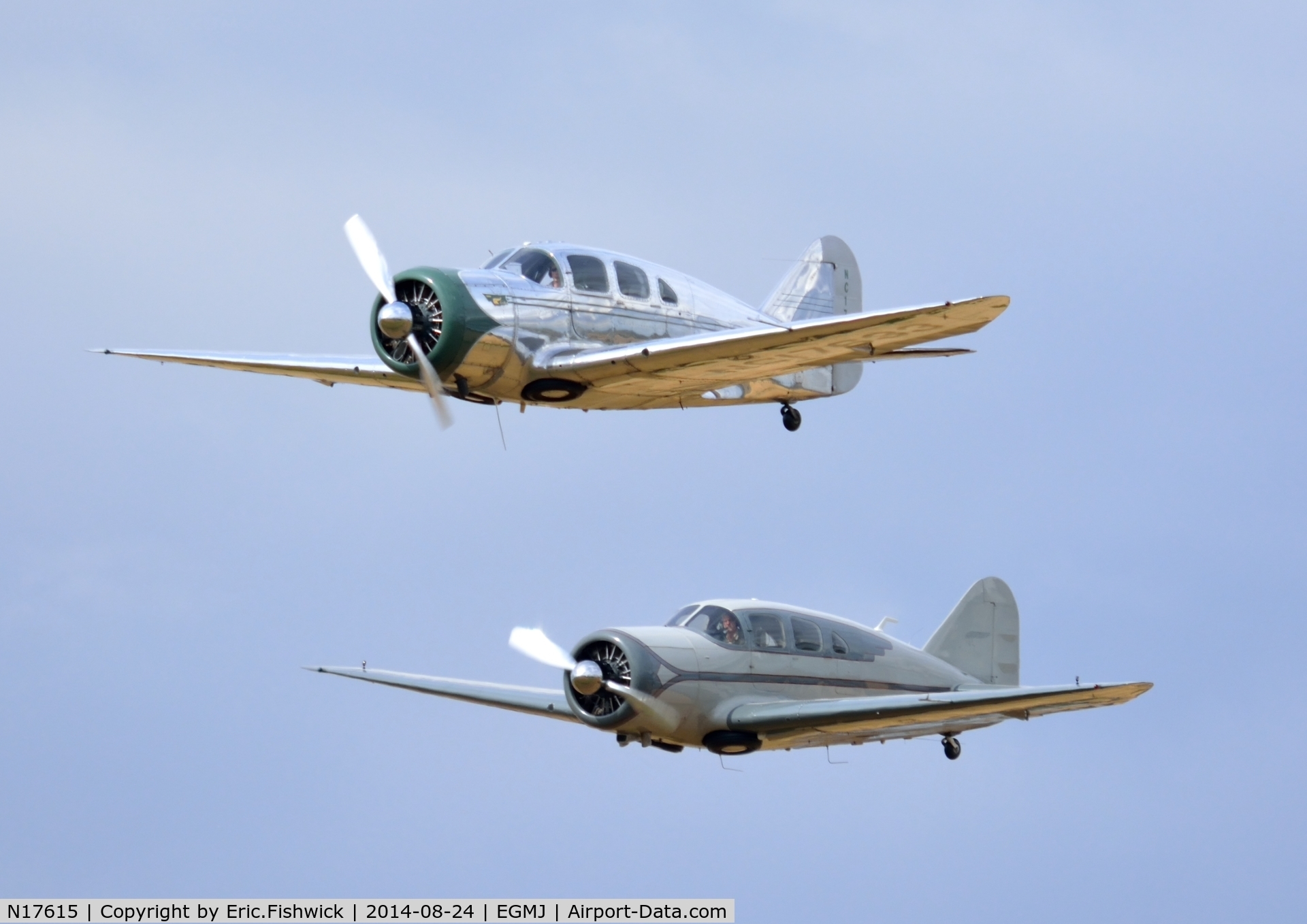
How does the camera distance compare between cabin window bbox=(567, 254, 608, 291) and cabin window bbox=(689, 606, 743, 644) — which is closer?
cabin window bbox=(567, 254, 608, 291)

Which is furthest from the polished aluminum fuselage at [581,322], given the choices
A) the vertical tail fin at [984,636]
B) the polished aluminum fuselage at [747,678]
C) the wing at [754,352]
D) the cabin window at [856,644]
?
the vertical tail fin at [984,636]

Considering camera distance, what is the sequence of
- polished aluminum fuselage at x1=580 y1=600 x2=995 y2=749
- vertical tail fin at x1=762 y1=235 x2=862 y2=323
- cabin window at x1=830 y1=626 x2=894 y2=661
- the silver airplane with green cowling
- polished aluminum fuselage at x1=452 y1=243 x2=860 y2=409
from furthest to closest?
vertical tail fin at x1=762 y1=235 x2=862 y2=323
cabin window at x1=830 y1=626 x2=894 y2=661
polished aluminum fuselage at x1=580 y1=600 x2=995 y2=749
polished aluminum fuselage at x1=452 y1=243 x2=860 y2=409
the silver airplane with green cowling

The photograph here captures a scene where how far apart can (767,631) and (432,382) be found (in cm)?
747

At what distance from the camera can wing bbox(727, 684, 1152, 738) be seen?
28062mm

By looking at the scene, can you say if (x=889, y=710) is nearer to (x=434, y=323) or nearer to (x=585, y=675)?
(x=585, y=675)

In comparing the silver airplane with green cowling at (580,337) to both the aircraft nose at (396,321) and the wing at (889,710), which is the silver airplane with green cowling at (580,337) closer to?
the aircraft nose at (396,321)

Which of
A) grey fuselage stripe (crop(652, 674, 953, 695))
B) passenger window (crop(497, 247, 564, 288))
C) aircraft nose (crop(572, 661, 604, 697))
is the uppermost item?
passenger window (crop(497, 247, 564, 288))

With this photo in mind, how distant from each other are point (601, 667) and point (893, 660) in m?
5.54

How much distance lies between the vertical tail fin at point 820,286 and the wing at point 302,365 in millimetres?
7980

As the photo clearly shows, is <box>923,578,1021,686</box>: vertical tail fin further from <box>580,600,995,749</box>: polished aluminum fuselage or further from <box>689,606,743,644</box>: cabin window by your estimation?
<box>689,606,743,644</box>: cabin window

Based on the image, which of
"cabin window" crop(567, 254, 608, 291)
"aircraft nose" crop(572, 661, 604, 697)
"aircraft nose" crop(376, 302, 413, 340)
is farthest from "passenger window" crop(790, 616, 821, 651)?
"aircraft nose" crop(376, 302, 413, 340)

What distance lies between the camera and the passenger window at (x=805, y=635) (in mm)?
30609

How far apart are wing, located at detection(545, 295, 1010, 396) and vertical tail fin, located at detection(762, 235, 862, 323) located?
6.57 meters

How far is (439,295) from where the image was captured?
2544cm
